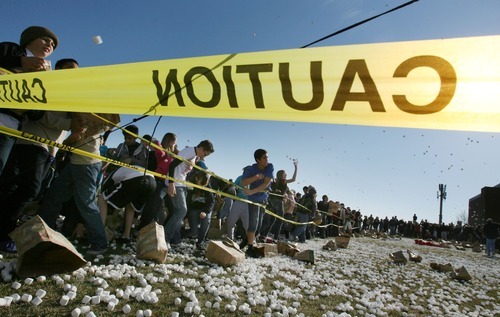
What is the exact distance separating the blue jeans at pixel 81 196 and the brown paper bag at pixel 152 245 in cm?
51

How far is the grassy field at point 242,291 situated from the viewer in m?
2.90

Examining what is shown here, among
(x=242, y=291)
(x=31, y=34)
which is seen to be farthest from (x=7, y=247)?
(x=242, y=291)

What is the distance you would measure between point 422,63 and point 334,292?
4015 mm

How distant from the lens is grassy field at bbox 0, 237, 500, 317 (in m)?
2.90

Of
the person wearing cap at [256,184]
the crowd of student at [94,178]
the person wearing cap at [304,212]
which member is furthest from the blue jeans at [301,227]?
the person wearing cap at [256,184]

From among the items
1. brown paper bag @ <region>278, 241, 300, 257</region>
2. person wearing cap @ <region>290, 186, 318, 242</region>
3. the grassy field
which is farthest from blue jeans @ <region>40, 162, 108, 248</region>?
person wearing cap @ <region>290, 186, 318, 242</region>

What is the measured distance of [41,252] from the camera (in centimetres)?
304

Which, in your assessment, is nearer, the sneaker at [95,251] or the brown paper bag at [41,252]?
the brown paper bag at [41,252]

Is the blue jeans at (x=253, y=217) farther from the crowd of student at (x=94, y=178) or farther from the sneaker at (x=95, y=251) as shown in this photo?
the sneaker at (x=95, y=251)

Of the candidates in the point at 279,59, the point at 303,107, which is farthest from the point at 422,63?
the point at 279,59

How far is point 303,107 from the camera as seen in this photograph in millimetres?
2156

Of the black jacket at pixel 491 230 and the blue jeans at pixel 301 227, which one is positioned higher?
the black jacket at pixel 491 230

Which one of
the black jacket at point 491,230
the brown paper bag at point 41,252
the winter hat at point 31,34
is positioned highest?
the winter hat at point 31,34

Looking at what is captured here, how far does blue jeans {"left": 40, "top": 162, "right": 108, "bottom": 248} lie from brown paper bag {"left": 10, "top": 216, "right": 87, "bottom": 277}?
0.88 meters
